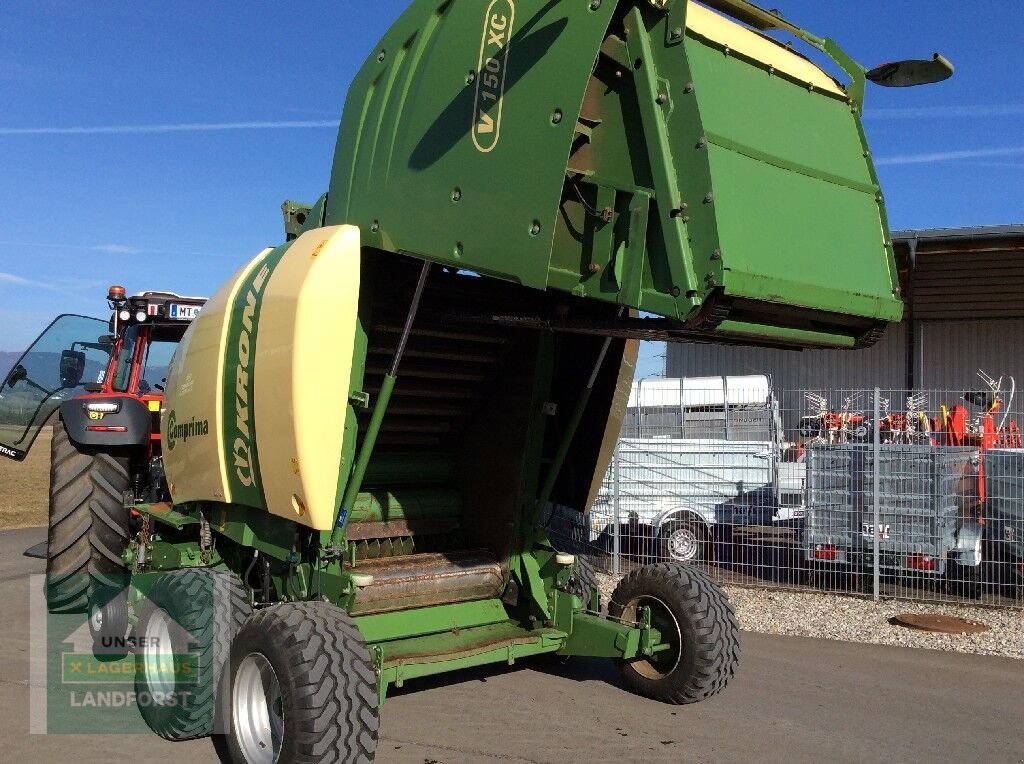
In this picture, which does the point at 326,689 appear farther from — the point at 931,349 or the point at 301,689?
the point at 931,349

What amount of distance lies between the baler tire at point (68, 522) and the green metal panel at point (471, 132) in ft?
10.4

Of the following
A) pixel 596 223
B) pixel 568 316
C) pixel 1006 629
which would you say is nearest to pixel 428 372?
pixel 568 316

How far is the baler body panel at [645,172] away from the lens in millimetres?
3338

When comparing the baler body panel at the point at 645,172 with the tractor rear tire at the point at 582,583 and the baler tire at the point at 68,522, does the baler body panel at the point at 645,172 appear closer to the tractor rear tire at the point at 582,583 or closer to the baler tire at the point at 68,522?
the tractor rear tire at the point at 582,583

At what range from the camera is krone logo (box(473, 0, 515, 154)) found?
147 inches

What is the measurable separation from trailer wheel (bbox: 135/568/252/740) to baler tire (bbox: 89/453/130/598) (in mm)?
1696

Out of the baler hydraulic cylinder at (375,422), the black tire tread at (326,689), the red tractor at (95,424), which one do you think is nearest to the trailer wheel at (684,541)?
the red tractor at (95,424)

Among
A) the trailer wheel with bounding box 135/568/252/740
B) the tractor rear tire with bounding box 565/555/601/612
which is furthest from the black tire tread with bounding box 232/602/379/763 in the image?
the tractor rear tire with bounding box 565/555/601/612

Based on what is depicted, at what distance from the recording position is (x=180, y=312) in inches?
284

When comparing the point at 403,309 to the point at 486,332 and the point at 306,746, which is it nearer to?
the point at 486,332

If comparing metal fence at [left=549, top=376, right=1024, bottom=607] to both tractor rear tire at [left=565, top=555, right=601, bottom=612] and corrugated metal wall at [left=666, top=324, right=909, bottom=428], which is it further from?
corrugated metal wall at [left=666, top=324, right=909, bottom=428]

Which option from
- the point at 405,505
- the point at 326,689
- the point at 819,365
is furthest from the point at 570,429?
the point at 819,365

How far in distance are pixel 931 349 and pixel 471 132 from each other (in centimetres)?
1681

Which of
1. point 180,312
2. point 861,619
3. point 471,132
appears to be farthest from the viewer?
point 861,619
